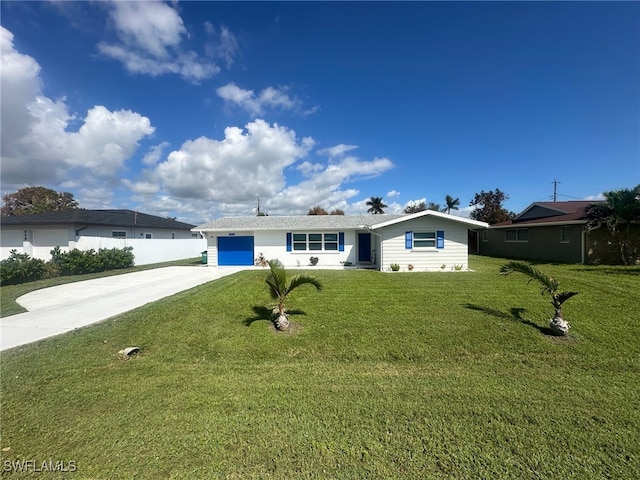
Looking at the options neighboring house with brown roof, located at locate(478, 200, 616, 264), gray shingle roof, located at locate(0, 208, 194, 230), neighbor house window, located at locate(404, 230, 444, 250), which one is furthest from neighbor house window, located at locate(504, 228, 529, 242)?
gray shingle roof, located at locate(0, 208, 194, 230)

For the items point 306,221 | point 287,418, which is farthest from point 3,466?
point 306,221

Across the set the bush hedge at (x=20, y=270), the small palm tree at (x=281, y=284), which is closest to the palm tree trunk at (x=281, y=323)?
the small palm tree at (x=281, y=284)

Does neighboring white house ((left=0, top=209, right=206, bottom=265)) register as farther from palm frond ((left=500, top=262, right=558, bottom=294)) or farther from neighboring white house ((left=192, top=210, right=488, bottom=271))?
palm frond ((left=500, top=262, right=558, bottom=294))

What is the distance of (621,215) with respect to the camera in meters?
15.5

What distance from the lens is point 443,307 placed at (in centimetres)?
769

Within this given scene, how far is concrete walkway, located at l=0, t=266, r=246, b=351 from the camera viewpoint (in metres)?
6.46

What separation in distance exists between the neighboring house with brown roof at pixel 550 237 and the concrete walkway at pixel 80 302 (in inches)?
847

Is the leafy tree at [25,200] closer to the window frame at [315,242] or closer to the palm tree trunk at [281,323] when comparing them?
the window frame at [315,242]

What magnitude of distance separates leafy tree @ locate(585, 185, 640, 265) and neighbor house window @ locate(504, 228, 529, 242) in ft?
15.4

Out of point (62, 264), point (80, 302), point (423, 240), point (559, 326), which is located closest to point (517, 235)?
point (423, 240)

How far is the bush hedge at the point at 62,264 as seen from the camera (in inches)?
490

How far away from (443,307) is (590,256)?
15428 millimetres

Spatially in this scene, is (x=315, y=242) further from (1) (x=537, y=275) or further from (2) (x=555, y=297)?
(2) (x=555, y=297)

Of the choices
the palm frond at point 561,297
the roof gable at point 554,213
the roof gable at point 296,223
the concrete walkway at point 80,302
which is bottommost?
the concrete walkway at point 80,302
